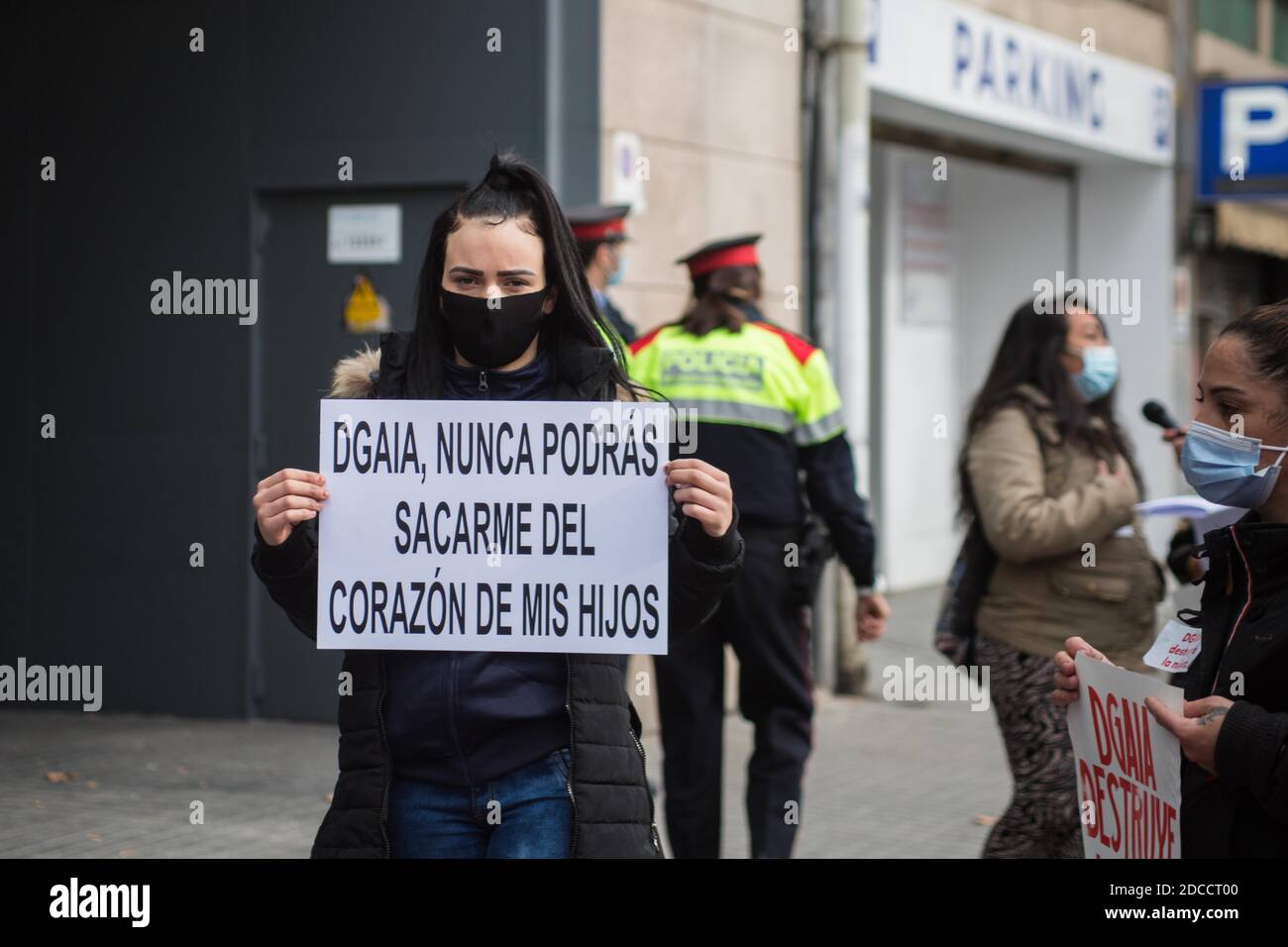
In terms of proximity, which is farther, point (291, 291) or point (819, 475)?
point (291, 291)

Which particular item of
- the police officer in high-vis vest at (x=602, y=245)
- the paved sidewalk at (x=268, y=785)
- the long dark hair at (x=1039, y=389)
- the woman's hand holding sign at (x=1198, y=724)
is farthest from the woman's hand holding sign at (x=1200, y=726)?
the police officer in high-vis vest at (x=602, y=245)

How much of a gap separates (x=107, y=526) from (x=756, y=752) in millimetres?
4219

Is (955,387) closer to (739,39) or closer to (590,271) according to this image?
(739,39)

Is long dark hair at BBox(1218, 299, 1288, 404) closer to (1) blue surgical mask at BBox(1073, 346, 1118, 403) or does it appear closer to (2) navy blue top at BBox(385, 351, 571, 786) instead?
(2) navy blue top at BBox(385, 351, 571, 786)

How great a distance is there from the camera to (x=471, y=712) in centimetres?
298

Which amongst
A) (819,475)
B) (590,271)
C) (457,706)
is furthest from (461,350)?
(590,271)

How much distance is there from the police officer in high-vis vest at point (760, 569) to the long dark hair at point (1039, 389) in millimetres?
516

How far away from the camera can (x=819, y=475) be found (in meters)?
5.99

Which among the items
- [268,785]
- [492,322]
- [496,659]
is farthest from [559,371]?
[268,785]

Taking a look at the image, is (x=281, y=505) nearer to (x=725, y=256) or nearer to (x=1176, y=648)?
(x=1176, y=648)

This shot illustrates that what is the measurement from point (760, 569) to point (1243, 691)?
3.14 m

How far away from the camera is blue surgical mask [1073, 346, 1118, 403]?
18.3ft

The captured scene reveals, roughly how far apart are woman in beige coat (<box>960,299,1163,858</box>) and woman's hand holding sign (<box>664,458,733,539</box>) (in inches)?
95.1
